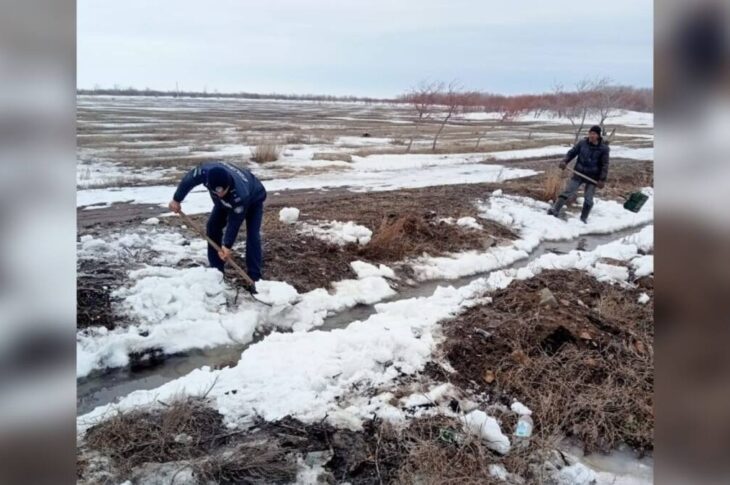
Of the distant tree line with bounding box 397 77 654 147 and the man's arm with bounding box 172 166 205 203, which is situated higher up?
the distant tree line with bounding box 397 77 654 147

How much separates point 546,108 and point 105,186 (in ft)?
79.3

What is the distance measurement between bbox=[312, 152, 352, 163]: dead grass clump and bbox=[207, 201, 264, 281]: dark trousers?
10.1 meters

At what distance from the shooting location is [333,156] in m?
16.5

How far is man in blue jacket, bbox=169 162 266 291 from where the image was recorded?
4852 millimetres

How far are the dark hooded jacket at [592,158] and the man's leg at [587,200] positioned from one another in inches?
16.4

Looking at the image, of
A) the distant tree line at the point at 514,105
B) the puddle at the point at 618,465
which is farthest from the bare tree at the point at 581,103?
the puddle at the point at 618,465

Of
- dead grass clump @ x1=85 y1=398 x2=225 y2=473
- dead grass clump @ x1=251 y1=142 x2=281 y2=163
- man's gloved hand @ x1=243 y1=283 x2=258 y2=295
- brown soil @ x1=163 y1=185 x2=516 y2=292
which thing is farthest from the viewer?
dead grass clump @ x1=251 y1=142 x2=281 y2=163

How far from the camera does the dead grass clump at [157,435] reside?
3.12 metres

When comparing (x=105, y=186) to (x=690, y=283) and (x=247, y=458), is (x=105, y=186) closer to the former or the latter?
(x=247, y=458)

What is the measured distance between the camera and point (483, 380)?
416 cm

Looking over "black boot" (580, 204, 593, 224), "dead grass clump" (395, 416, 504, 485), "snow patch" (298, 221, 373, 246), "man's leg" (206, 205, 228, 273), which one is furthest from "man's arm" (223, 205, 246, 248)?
"black boot" (580, 204, 593, 224)

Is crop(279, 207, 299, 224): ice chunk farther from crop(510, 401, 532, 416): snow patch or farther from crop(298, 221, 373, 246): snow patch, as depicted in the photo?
crop(510, 401, 532, 416): snow patch

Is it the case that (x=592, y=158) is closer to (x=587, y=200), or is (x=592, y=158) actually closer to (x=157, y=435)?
(x=587, y=200)

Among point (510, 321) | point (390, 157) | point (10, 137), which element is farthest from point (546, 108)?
point (10, 137)
